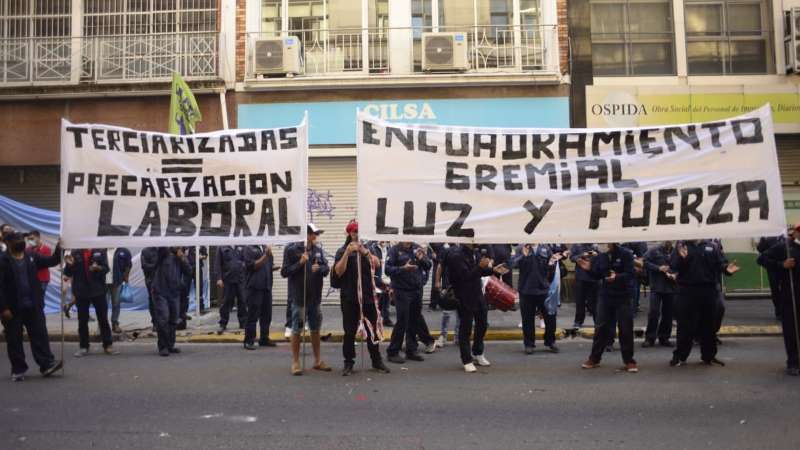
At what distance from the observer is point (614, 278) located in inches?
324

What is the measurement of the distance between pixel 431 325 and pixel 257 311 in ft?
11.8

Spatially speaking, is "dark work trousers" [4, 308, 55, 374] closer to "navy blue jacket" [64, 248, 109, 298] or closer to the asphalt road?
the asphalt road

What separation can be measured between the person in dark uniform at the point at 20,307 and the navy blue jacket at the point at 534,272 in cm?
620

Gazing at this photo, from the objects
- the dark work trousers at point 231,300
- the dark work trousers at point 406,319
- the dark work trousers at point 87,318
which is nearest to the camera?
the dark work trousers at point 406,319

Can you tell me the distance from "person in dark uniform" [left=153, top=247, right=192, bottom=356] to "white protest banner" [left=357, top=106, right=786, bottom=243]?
151 inches

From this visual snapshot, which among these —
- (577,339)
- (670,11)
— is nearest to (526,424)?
(577,339)

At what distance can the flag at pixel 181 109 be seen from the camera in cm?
1259

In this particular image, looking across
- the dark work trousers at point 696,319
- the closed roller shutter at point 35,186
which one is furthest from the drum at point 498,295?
the closed roller shutter at point 35,186

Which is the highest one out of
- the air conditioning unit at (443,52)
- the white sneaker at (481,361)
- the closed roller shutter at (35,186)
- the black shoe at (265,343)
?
the air conditioning unit at (443,52)

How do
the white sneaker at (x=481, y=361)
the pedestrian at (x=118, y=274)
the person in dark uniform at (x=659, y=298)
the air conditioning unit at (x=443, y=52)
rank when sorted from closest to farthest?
the white sneaker at (x=481, y=361), the person in dark uniform at (x=659, y=298), the pedestrian at (x=118, y=274), the air conditioning unit at (x=443, y=52)

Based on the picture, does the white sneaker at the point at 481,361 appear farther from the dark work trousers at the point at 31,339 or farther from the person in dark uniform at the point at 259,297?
the dark work trousers at the point at 31,339

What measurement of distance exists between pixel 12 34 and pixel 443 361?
1511cm

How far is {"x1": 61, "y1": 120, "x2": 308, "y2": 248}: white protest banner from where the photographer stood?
320 inches

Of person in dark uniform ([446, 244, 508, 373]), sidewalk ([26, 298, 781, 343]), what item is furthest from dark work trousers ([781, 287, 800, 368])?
person in dark uniform ([446, 244, 508, 373])
